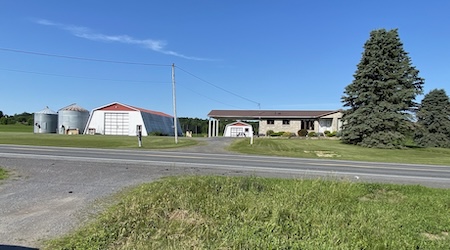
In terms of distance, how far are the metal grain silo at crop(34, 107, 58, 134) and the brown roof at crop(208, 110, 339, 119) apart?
1132 inches

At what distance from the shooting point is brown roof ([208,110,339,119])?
47.1 m

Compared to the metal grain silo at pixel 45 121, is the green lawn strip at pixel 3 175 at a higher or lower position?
lower

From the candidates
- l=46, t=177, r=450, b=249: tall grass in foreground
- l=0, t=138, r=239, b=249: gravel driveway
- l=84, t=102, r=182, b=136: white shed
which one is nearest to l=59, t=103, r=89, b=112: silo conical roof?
l=84, t=102, r=182, b=136: white shed

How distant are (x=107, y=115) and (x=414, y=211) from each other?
49559mm

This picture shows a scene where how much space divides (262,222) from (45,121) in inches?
2356

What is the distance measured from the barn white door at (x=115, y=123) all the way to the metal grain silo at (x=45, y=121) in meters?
13.3

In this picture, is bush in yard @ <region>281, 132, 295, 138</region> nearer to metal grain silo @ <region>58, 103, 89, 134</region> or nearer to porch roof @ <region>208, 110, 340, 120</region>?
porch roof @ <region>208, 110, 340, 120</region>

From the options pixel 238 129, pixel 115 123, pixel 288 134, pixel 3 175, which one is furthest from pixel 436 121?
pixel 115 123

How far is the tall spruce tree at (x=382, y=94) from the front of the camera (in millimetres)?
28953

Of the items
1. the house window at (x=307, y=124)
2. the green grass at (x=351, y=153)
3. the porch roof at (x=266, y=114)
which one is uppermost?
the porch roof at (x=266, y=114)

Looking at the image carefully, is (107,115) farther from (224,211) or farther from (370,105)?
(224,211)

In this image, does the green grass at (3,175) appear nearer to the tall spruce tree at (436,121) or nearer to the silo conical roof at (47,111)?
the tall spruce tree at (436,121)

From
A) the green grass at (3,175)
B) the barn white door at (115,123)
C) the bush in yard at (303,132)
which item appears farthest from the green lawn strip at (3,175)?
the barn white door at (115,123)

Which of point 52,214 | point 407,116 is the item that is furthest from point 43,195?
point 407,116
